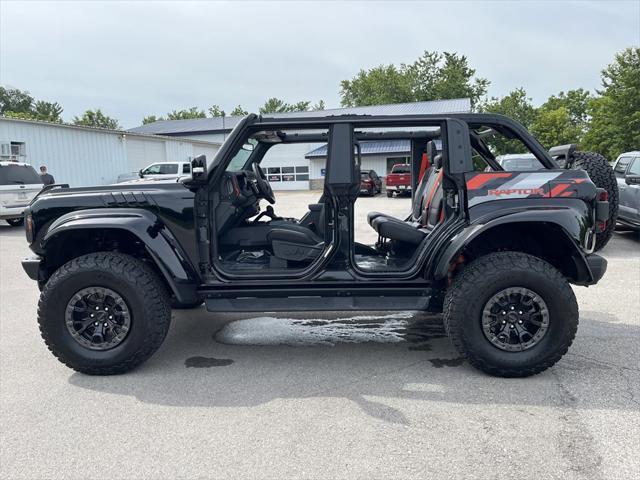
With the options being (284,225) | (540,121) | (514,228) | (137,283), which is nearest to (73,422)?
(137,283)

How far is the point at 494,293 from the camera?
3.66m

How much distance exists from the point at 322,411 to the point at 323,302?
90 cm

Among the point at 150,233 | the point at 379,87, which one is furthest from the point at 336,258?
the point at 379,87

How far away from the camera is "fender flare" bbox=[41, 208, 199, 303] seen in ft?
12.4

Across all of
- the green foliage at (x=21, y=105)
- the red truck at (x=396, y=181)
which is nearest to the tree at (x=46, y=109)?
the green foliage at (x=21, y=105)

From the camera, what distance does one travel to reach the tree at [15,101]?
70.1 m

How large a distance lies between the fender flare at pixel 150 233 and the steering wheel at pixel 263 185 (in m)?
1.11

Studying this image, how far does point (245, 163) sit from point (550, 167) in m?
2.53

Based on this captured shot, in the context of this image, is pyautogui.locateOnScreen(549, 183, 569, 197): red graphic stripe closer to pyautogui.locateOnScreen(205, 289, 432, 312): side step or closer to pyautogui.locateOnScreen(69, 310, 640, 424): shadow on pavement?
pyautogui.locateOnScreen(205, 289, 432, 312): side step

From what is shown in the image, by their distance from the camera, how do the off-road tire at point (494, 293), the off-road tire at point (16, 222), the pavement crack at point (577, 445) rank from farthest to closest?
the off-road tire at point (16, 222) < the off-road tire at point (494, 293) < the pavement crack at point (577, 445)

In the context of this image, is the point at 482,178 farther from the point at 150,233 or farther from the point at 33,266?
the point at 33,266

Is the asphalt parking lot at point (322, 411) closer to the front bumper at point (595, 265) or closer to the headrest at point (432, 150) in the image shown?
the front bumper at point (595, 265)

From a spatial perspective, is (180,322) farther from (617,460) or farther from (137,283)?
(617,460)

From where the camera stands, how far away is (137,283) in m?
3.80
